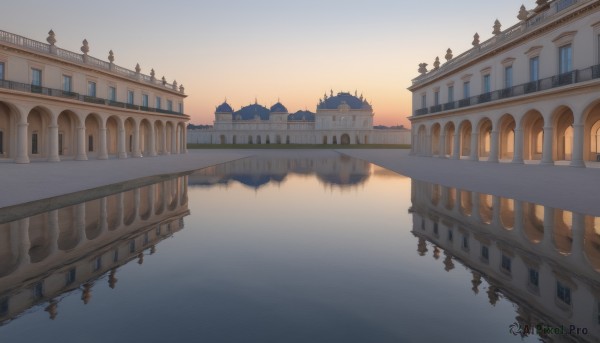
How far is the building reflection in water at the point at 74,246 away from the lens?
5004 millimetres

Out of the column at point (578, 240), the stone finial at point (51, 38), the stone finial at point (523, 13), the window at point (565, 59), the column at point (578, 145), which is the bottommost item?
Answer: the column at point (578, 240)

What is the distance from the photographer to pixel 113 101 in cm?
3972

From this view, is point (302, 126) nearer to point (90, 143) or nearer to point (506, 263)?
point (90, 143)

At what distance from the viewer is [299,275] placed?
566 cm

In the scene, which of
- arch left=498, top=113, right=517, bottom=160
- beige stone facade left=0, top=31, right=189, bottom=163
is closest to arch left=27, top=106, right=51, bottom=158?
beige stone facade left=0, top=31, right=189, bottom=163

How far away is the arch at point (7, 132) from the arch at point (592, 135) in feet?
128

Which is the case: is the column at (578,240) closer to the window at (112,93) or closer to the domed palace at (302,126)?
the window at (112,93)

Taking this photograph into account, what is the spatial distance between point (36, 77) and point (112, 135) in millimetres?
12977

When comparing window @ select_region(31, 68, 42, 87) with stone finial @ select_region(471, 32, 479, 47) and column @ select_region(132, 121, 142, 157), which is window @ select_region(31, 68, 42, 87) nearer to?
column @ select_region(132, 121, 142, 157)

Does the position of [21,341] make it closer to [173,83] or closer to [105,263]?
[105,263]

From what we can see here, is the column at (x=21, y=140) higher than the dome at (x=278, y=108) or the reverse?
the reverse

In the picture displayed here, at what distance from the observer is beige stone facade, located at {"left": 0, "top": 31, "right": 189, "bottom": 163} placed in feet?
95.0

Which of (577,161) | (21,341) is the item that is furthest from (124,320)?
(577,161)

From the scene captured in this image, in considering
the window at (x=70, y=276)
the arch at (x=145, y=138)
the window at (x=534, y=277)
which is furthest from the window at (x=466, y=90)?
the window at (x=70, y=276)
